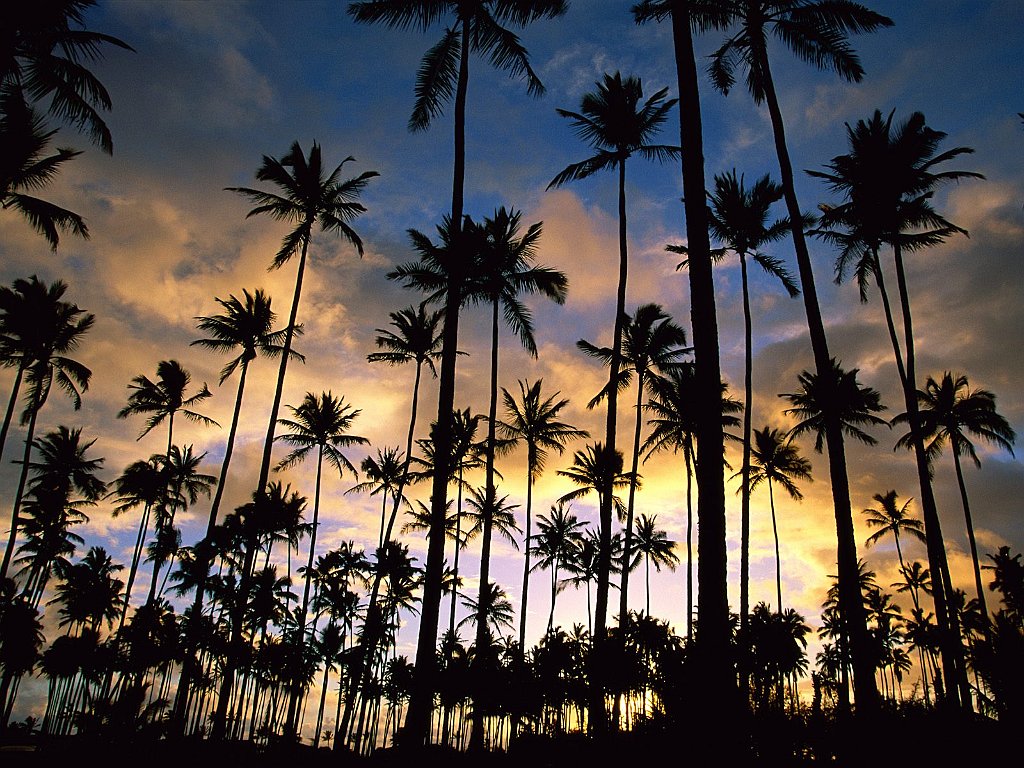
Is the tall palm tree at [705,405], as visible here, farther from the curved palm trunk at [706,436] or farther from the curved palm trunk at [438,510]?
the curved palm trunk at [438,510]

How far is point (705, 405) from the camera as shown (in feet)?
24.1

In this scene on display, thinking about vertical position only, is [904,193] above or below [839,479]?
above

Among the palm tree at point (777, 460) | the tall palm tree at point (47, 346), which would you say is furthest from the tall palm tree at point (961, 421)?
the tall palm tree at point (47, 346)

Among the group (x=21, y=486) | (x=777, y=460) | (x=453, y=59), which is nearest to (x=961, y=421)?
(x=777, y=460)

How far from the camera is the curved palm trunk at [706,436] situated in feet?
21.0

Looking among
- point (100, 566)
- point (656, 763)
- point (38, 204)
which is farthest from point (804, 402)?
point (100, 566)

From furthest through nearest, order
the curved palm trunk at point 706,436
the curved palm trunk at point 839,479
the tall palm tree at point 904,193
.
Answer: the tall palm tree at point 904,193 < the curved palm trunk at point 839,479 < the curved palm trunk at point 706,436

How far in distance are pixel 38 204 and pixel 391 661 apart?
29.0 m

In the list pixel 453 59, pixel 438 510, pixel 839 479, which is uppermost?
pixel 453 59

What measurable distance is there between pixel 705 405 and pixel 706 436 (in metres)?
0.40

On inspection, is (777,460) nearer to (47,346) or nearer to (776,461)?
(776,461)

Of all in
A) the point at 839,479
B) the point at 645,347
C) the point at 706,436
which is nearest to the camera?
the point at 706,436

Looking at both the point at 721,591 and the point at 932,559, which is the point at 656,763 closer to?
the point at 721,591

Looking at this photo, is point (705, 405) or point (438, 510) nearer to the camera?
point (705, 405)
